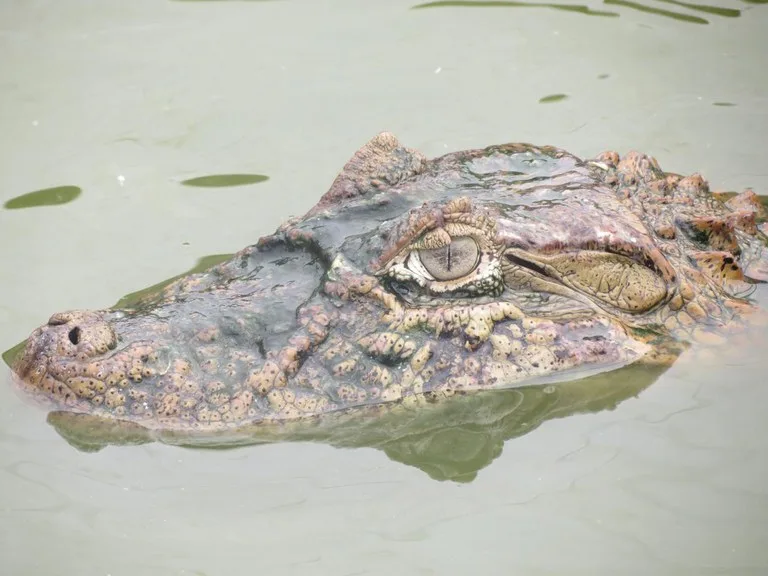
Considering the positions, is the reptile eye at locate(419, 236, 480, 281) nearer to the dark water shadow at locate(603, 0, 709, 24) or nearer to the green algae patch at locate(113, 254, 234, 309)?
the green algae patch at locate(113, 254, 234, 309)

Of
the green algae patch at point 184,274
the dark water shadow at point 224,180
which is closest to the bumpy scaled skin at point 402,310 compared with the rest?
the green algae patch at point 184,274

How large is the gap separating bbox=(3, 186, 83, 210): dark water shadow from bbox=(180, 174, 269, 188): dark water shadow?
849 mm

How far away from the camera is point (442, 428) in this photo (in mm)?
5133

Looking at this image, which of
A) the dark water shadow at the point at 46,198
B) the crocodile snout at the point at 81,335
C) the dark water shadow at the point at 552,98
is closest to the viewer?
the crocodile snout at the point at 81,335

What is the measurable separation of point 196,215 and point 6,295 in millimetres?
1530

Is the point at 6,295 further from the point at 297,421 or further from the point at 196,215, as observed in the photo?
the point at 297,421

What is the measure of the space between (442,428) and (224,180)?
3.67 metres

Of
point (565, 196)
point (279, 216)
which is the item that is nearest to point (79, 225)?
point (279, 216)

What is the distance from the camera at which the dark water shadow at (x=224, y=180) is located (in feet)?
26.2

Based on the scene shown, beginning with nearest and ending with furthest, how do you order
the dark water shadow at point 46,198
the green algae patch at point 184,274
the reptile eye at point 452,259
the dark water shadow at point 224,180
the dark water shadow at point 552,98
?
the reptile eye at point 452,259
the green algae patch at point 184,274
the dark water shadow at point 46,198
the dark water shadow at point 224,180
the dark water shadow at point 552,98

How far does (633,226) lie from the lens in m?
5.37

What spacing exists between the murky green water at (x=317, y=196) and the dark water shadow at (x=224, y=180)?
0.03 meters

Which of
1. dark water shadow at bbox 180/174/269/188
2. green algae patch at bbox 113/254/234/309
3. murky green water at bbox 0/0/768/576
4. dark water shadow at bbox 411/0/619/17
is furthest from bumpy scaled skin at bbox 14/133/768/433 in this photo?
dark water shadow at bbox 411/0/619/17

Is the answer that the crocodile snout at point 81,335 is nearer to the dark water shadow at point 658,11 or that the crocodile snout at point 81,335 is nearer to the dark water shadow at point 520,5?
the dark water shadow at point 520,5
